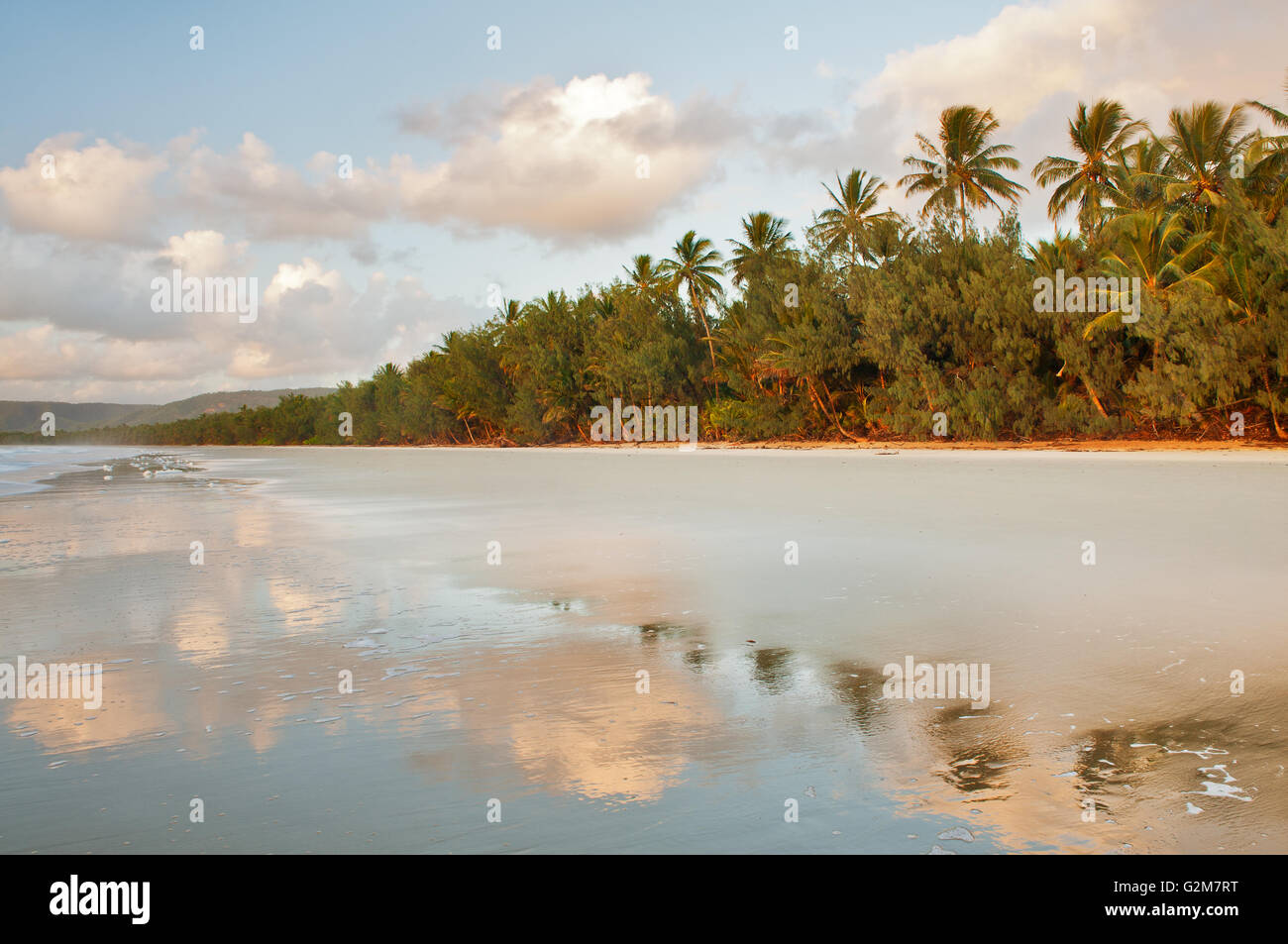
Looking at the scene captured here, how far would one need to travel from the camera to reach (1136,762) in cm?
300

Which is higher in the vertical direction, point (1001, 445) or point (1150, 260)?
point (1150, 260)

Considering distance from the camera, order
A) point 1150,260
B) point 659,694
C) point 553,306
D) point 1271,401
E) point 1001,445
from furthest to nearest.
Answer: point 553,306 < point 1001,445 < point 1150,260 < point 1271,401 < point 659,694

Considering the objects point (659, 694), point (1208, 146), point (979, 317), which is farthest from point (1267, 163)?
point (659, 694)

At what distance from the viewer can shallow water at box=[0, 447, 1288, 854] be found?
2.64m

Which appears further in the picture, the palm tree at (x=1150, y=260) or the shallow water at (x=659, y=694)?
the palm tree at (x=1150, y=260)

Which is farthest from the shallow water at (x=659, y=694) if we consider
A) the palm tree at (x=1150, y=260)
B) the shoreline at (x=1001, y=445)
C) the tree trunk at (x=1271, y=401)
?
the palm tree at (x=1150, y=260)

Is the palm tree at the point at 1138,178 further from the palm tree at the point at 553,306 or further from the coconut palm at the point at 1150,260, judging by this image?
the palm tree at the point at 553,306

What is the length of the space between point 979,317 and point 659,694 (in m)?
31.3

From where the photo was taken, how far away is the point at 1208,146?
3350 cm

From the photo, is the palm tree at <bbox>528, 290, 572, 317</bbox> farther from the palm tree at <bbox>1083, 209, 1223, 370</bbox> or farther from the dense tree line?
the palm tree at <bbox>1083, 209, 1223, 370</bbox>

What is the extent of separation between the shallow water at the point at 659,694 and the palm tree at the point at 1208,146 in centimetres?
3034

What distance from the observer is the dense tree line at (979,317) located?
26188 millimetres

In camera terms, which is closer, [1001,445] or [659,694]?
[659,694]

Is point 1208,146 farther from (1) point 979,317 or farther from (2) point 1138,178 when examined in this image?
(1) point 979,317
